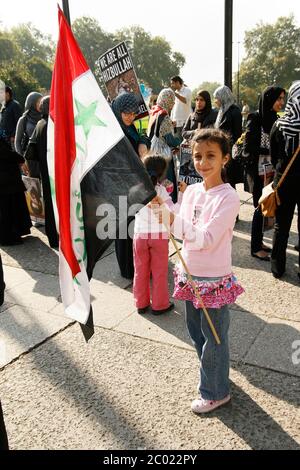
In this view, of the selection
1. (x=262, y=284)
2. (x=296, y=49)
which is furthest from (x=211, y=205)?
(x=296, y=49)

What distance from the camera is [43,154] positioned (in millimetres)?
5945

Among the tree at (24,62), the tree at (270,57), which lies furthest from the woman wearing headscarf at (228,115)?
the tree at (270,57)

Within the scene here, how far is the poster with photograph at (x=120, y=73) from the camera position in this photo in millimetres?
5922

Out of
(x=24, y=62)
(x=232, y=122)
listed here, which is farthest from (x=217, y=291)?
(x=24, y=62)

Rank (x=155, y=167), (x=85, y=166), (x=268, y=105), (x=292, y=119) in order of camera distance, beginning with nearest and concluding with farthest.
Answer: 1. (x=85, y=166)
2. (x=155, y=167)
3. (x=292, y=119)
4. (x=268, y=105)

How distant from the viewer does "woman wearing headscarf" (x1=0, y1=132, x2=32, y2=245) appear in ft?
19.5

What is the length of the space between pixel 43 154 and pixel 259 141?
2.68m

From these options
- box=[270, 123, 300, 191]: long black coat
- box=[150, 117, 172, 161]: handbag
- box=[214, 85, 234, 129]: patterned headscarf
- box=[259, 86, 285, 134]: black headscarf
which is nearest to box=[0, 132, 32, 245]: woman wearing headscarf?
box=[150, 117, 172, 161]: handbag

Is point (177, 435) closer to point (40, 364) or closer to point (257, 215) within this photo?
point (40, 364)

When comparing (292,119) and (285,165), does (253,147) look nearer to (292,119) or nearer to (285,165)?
(285,165)

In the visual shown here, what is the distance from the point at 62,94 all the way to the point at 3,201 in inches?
175

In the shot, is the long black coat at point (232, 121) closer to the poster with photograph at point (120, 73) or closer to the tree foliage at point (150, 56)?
the poster with photograph at point (120, 73)

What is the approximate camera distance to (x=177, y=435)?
2605 millimetres

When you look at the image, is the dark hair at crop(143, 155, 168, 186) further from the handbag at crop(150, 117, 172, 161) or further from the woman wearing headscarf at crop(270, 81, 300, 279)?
the handbag at crop(150, 117, 172, 161)
